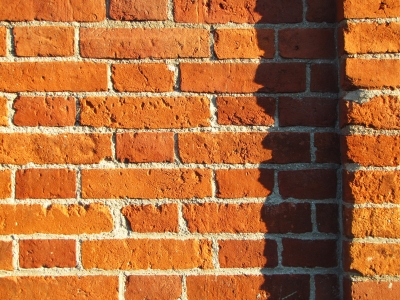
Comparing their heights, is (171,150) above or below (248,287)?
above

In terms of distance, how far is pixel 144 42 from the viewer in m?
1.24

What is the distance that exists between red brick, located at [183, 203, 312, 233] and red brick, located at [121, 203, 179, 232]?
4 cm

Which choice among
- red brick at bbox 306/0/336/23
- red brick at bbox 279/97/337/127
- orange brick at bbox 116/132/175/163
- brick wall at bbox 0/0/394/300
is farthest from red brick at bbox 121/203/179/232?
red brick at bbox 306/0/336/23

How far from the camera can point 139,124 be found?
1236 millimetres

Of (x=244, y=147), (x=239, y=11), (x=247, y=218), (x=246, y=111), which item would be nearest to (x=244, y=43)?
(x=239, y=11)

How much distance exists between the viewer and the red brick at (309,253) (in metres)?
1.24

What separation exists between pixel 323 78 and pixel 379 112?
187mm

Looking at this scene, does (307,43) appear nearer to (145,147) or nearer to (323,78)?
(323,78)

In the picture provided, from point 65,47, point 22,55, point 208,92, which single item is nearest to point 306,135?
point 208,92

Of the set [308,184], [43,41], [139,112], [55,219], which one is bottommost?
[55,219]

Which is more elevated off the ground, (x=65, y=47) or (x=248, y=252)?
(x=65, y=47)

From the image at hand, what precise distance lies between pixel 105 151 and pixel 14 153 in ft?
0.84

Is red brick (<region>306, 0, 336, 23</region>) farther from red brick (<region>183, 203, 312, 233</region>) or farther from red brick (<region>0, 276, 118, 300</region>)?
red brick (<region>0, 276, 118, 300</region>)

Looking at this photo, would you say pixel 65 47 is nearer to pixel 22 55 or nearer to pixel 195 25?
pixel 22 55
